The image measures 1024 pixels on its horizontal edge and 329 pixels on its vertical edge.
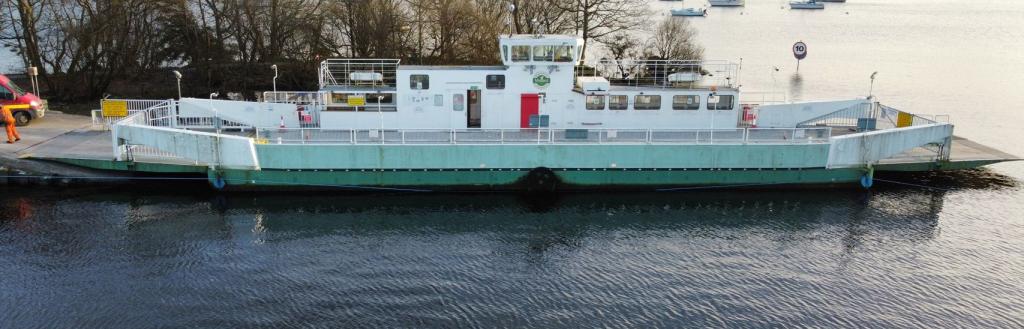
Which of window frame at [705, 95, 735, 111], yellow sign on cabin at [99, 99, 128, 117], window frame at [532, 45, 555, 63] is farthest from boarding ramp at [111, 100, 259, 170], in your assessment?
window frame at [705, 95, 735, 111]

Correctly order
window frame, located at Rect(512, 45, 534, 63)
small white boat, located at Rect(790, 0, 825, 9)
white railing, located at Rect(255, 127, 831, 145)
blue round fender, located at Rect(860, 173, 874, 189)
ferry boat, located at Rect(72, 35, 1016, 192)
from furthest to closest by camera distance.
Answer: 1. small white boat, located at Rect(790, 0, 825, 9)
2. window frame, located at Rect(512, 45, 534, 63)
3. blue round fender, located at Rect(860, 173, 874, 189)
4. white railing, located at Rect(255, 127, 831, 145)
5. ferry boat, located at Rect(72, 35, 1016, 192)

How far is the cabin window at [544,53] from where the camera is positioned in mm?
27484

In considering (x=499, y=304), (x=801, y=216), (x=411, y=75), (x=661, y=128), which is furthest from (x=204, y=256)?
(x=801, y=216)

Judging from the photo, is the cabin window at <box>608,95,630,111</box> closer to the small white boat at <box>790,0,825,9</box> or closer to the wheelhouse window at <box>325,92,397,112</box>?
the wheelhouse window at <box>325,92,397,112</box>

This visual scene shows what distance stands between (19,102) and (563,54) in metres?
22.8

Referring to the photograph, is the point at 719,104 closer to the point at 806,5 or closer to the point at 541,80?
the point at 541,80

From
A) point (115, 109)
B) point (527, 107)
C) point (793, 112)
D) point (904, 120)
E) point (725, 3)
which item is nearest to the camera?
point (527, 107)

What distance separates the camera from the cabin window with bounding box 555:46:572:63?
27500 mm

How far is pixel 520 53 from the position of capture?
27531 mm

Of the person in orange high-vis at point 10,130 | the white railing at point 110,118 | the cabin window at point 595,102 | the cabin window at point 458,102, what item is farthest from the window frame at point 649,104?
the person in orange high-vis at point 10,130

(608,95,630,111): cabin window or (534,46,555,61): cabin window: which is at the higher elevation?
(534,46,555,61): cabin window

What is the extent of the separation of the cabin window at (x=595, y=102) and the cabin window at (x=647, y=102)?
1.28m

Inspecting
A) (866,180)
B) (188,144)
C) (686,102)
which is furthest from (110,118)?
(866,180)

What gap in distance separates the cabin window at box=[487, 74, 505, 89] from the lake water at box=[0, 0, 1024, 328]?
14.0 feet
